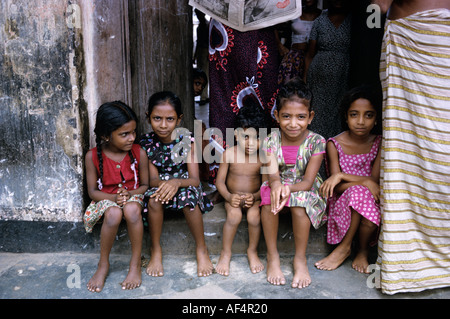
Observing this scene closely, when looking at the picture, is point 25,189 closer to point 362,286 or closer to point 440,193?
point 362,286

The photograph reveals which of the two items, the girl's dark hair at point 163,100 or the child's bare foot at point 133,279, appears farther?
the girl's dark hair at point 163,100

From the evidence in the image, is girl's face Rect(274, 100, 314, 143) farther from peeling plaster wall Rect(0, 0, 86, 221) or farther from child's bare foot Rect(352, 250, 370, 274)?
peeling plaster wall Rect(0, 0, 86, 221)

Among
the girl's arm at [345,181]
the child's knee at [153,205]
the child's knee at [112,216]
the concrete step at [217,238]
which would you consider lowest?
the concrete step at [217,238]

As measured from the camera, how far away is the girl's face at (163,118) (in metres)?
2.61

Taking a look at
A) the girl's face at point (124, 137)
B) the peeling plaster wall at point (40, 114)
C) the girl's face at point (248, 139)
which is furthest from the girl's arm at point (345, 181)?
the peeling plaster wall at point (40, 114)

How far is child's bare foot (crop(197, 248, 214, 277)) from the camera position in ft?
8.09

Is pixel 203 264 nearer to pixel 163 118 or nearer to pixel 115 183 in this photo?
pixel 115 183

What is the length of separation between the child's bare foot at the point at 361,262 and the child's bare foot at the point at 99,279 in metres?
1.57

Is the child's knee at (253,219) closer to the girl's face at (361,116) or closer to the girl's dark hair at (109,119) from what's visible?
the girl's face at (361,116)

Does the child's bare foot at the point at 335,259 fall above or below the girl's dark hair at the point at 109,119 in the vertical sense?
below

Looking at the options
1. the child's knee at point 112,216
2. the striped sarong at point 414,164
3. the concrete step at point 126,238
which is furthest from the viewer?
the concrete step at point 126,238

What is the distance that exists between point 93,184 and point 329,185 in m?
1.53

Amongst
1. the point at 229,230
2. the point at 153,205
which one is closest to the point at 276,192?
the point at 229,230

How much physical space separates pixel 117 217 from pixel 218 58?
4.62 feet
